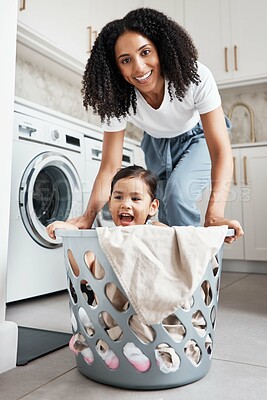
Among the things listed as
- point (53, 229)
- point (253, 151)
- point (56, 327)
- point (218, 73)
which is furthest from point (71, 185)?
point (218, 73)

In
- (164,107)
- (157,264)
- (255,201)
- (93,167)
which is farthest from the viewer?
(255,201)

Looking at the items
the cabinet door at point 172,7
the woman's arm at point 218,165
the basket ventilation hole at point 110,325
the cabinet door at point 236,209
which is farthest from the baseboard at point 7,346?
the cabinet door at point 172,7

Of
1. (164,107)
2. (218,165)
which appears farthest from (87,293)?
(164,107)

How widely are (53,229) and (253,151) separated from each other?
2.07 meters

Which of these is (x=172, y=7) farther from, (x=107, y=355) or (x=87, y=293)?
(x=107, y=355)

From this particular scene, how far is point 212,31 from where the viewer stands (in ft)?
9.60

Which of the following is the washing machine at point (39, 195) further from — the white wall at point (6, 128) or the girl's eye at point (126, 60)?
the girl's eye at point (126, 60)

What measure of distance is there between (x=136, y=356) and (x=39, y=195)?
1.13 meters

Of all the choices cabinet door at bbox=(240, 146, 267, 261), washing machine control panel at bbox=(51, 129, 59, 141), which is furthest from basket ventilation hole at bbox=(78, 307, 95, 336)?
cabinet door at bbox=(240, 146, 267, 261)

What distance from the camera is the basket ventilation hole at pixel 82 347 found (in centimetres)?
82

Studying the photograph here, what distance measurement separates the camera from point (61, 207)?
185 cm

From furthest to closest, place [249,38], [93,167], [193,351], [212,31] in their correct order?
[212,31]
[249,38]
[93,167]
[193,351]

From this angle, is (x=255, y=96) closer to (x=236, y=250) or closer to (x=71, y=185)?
(x=236, y=250)

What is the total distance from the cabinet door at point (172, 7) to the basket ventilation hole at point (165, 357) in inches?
113
